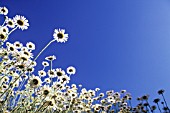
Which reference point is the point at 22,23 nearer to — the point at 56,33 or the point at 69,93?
the point at 56,33

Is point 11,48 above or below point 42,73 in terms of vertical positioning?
below

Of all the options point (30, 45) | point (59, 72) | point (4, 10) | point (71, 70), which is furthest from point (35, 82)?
point (4, 10)

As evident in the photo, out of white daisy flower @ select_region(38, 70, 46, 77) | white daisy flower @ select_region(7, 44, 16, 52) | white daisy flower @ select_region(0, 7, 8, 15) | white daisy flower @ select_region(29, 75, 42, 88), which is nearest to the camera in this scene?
white daisy flower @ select_region(29, 75, 42, 88)

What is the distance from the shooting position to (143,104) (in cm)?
697

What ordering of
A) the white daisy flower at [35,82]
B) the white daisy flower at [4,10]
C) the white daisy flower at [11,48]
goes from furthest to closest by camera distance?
the white daisy flower at [4,10] < the white daisy flower at [11,48] < the white daisy flower at [35,82]

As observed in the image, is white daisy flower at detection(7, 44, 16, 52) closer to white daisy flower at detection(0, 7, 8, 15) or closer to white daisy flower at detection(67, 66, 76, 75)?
white daisy flower at detection(0, 7, 8, 15)

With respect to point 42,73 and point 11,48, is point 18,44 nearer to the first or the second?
point 11,48

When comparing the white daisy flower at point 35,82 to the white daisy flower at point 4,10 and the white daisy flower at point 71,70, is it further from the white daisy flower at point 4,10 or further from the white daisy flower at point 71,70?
the white daisy flower at point 4,10

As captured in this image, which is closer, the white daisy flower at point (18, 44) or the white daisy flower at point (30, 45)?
the white daisy flower at point (18, 44)

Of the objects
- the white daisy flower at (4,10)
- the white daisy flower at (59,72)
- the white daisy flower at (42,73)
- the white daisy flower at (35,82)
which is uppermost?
the white daisy flower at (4,10)

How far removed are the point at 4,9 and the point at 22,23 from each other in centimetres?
65

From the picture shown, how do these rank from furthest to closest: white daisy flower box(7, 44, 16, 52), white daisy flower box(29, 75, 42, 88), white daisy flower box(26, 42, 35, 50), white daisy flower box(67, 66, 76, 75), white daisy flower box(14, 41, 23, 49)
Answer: white daisy flower box(67, 66, 76, 75) < white daisy flower box(26, 42, 35, 50) < white daisy flower box(14, 41, 23, 49) < white daisy flower box(7, 44, 16, 52) < white daisy flower box(29, 75, 42, 88)

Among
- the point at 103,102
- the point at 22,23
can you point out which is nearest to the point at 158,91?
the point at 103,102

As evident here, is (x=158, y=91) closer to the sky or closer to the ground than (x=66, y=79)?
closer to the sky
